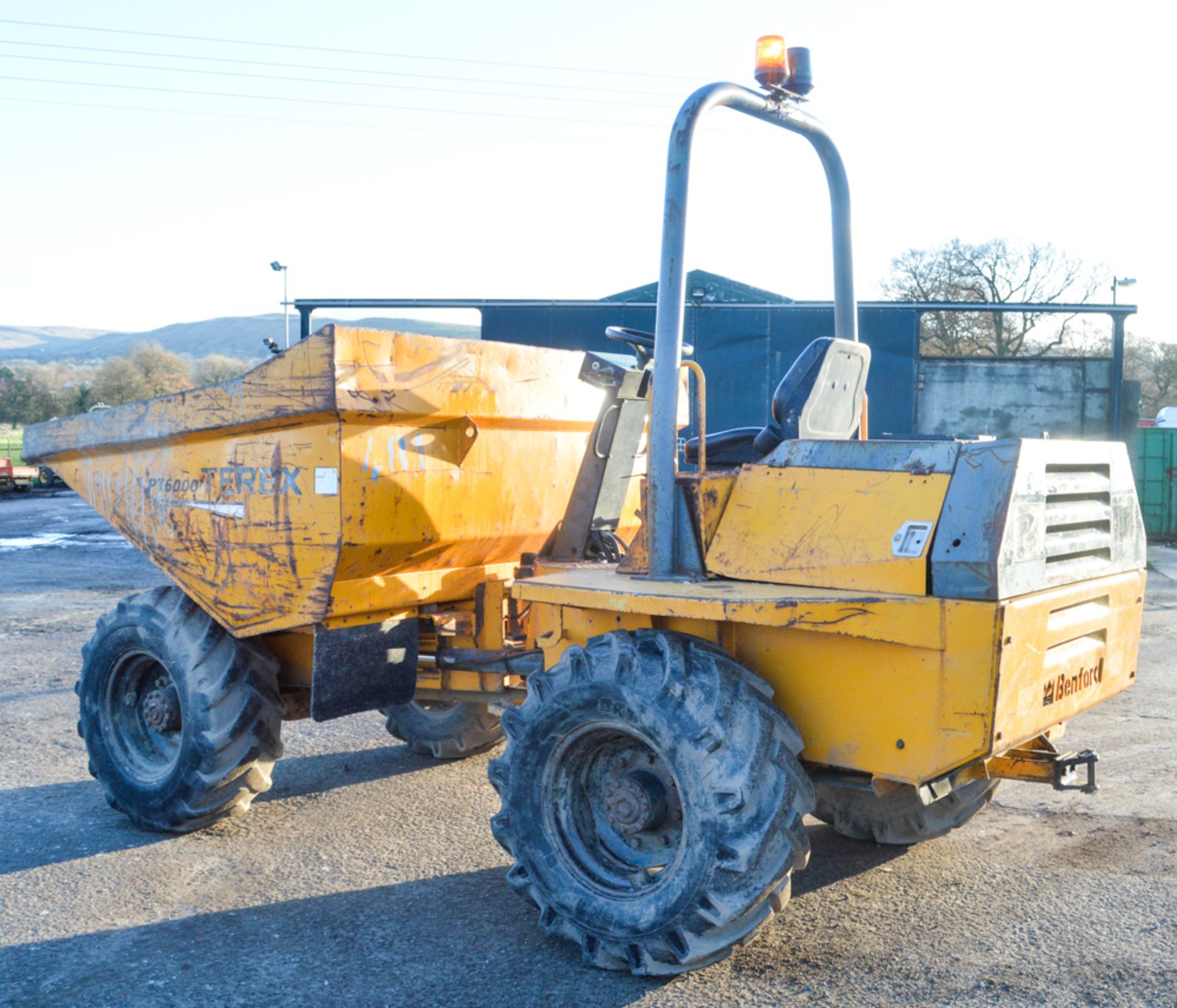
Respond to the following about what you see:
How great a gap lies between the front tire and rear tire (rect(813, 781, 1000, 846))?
113cm

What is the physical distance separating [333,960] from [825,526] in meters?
2.18

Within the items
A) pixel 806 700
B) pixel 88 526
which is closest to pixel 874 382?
pixel 88 526

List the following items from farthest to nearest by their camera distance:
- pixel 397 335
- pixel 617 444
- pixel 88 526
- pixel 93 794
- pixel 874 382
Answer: pixel 88 526 < pixel 874 382 < pixel 93 794 < pixel 617 444 < pixel 397 335

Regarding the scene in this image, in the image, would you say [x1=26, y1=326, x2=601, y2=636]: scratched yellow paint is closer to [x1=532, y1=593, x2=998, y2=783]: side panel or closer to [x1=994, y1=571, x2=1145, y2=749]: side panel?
[x1=532, y1=593, x2=998, y2=783]: side panel

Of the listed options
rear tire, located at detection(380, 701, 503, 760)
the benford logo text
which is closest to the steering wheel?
the benford logo text

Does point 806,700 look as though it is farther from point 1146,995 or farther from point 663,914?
point 1146,995

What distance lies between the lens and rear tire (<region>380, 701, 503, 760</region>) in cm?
605

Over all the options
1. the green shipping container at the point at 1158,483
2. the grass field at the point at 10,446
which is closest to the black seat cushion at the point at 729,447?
the green shipping container at the point at 1158,483

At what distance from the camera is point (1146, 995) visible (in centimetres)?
342

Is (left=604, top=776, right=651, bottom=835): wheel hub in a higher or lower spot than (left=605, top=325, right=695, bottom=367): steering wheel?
lower

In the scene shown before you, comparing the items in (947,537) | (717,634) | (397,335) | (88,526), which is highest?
(397,335)

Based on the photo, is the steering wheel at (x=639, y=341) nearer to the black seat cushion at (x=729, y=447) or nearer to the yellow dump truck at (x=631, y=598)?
the yellow dump truck at (x=631, y=598)

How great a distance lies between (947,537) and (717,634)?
2.89ft

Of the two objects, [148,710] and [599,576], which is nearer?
[599,576]
